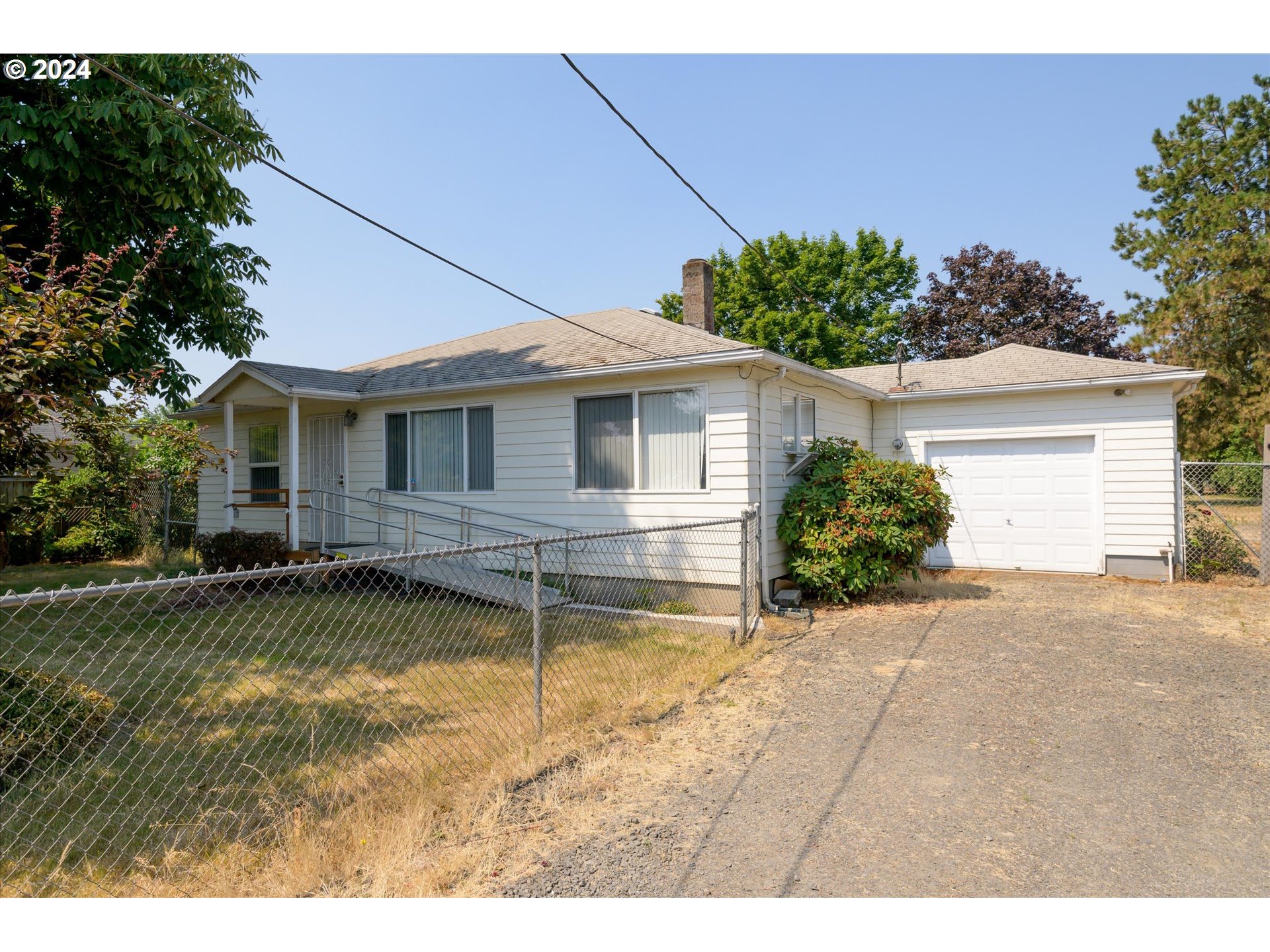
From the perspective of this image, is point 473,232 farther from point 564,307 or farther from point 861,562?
point 861,562

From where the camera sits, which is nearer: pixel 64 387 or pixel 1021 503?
pixel 64 387

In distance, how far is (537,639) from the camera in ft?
14.4

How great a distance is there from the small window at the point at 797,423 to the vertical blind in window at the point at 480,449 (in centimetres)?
448

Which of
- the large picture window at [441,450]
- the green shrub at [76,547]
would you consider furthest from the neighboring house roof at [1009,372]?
the green shrub at [76,547]

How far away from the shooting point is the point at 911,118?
9812mm

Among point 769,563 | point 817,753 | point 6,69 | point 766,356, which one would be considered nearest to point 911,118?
point 766,356

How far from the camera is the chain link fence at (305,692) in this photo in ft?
→ 11.8

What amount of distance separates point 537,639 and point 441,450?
310 inches

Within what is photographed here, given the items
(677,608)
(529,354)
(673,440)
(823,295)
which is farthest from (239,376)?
(823,295)

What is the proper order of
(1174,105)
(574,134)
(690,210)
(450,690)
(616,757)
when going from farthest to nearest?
(1174,105) → (690,210) → (574,134) → (450,690) → (616,757)

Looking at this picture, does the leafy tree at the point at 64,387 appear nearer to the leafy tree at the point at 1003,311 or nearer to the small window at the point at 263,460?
the small window at the point at 263,460

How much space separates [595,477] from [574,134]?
4.45 m

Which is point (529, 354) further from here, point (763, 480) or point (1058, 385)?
point (1058, 385)

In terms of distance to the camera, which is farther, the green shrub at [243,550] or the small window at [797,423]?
the green shrub at [243,550]
